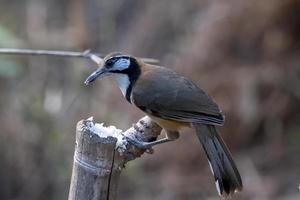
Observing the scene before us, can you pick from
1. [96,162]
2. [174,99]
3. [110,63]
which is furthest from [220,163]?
[110,63]

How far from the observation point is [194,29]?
32.2 feet

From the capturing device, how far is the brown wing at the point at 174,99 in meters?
4.51

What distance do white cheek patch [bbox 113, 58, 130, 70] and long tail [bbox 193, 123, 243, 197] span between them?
65cm

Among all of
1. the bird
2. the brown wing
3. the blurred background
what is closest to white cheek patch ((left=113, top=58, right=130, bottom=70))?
the bird

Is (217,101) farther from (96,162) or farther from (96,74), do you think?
(96,162)

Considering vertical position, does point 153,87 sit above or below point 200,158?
above

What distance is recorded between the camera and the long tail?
13.1 ft

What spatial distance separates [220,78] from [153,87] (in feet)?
13.1

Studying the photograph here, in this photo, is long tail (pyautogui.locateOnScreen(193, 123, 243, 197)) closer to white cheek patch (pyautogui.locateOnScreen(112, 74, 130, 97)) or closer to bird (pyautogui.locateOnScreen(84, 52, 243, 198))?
bird (pyautogui.locateOnScreen(84, 52, 243, 198))

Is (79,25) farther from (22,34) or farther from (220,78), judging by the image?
(220,78)

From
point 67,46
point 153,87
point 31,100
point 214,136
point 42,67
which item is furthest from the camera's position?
point 67,46

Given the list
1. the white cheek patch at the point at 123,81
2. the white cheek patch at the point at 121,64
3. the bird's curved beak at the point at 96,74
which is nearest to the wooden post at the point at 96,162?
the bird's curved beak at the point at 96,74

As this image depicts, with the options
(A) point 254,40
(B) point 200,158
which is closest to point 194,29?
(A) point 254,40

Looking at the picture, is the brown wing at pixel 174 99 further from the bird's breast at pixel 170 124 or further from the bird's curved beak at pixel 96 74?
the bird's curved beak at pixel 96 74
